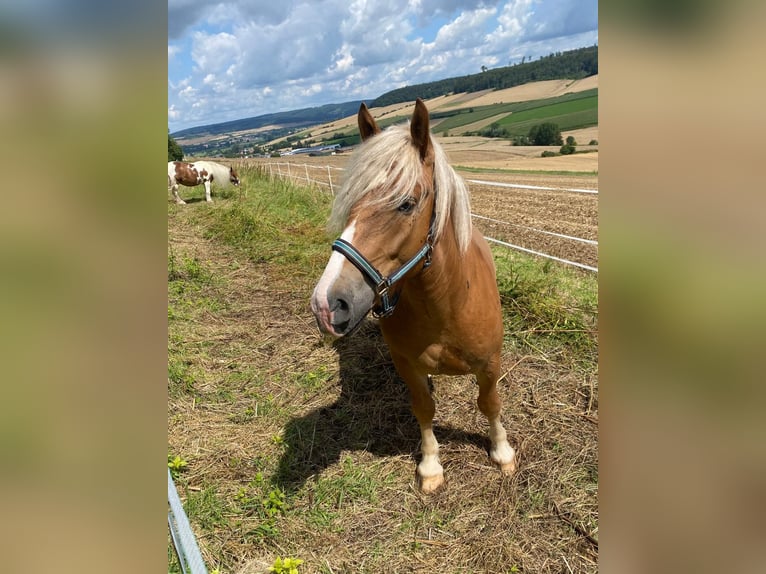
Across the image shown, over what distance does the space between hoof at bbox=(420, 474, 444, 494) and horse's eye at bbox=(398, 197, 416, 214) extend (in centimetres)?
187

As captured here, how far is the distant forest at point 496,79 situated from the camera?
5391 centimetres

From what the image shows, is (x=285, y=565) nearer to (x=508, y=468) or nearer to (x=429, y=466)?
(x=429, y=466)

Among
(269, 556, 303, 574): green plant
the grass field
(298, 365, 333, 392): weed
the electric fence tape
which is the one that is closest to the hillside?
the grass field

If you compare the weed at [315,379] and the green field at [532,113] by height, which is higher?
the green field at [532,113]

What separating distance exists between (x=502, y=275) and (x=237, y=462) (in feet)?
11.2

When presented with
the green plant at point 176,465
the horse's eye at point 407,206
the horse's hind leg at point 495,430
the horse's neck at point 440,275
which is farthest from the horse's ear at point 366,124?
the green plant at point 176,465

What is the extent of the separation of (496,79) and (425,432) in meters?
67.2

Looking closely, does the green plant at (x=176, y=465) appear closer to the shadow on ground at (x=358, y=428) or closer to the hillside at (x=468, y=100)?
the shadow on ground at (x=358, y=428)

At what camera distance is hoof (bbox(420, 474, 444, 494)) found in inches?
110
